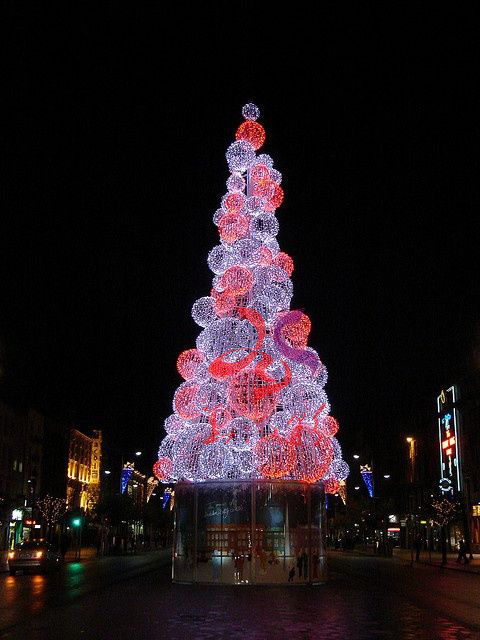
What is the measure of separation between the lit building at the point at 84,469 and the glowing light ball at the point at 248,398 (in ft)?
192

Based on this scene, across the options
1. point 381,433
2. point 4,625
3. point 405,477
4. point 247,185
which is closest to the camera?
point 4,625

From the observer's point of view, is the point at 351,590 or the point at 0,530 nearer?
the point at 351,590

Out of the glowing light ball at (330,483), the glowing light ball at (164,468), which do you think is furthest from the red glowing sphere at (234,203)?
the glowing light ball at (330,483)

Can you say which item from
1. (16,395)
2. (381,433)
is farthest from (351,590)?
(381,433)

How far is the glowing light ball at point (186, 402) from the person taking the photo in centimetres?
2681

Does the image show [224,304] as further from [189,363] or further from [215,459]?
[215,459]

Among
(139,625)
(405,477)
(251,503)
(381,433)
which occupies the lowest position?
(139,625)

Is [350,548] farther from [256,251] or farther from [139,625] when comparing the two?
[139,625]

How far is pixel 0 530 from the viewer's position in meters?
61.5

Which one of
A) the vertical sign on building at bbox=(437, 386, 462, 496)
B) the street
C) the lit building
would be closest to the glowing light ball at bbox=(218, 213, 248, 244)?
the street

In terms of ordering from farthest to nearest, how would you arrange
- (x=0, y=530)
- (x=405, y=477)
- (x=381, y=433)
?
(x=381, y=433) → (x=405, y=477) → (x=0, y=530)

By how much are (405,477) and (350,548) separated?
14.7 m

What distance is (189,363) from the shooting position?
2758 centimetres

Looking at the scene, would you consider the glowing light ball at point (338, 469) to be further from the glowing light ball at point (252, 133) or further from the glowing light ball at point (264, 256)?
the glowing light ball at point (252, 133)
